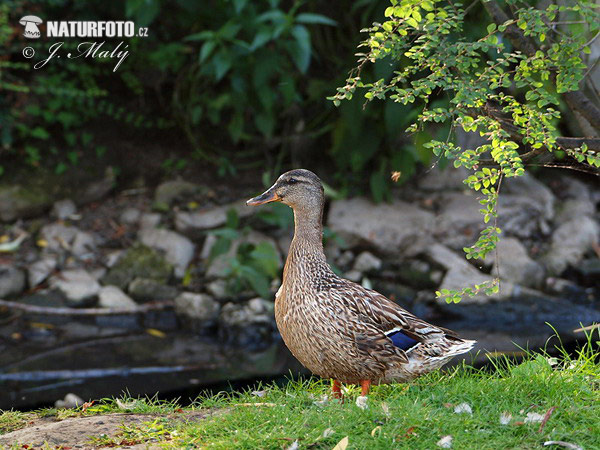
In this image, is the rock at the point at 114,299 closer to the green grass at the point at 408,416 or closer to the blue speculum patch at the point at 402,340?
the green grass at the point at 408,416

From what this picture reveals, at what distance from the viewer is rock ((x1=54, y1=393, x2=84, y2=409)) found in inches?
199

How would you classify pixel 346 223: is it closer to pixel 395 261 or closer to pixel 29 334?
pixel 395 261

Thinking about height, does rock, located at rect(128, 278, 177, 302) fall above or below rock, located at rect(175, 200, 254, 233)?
below

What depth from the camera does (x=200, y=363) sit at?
22.1ft

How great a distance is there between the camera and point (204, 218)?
8.46m

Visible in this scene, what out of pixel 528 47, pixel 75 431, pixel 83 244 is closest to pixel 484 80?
pixel 528 47

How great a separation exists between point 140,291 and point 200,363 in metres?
1.33

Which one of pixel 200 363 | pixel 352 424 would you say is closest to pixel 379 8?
pixel 200 363

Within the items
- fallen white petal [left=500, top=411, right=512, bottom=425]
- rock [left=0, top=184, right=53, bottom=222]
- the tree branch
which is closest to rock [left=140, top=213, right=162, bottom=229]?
rock [left=0, top=184, right=53, bottom=222]

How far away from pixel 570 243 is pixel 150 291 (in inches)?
170

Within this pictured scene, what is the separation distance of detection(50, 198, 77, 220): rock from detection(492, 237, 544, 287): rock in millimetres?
4491

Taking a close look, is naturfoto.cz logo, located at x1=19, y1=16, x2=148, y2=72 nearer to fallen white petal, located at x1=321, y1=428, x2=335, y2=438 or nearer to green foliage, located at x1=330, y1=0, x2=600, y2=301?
green foliage, located at x1=330, y1=0, x2=600, y2=301

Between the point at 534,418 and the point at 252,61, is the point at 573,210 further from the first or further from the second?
the point at 534,418

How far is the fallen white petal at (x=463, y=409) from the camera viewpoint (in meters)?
3.75
